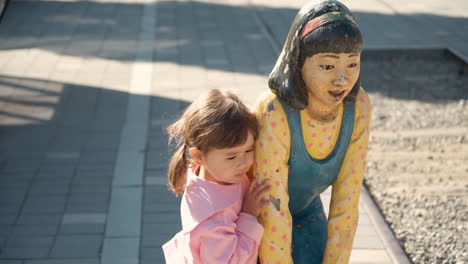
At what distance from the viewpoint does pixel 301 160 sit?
269 cm

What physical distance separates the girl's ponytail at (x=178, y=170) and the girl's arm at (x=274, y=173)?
1.37 ft

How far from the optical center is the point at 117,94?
7.59 meters

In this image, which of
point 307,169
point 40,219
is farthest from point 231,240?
point 40,219

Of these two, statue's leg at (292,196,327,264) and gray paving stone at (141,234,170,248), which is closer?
statue's leg at (292,196,327,264)

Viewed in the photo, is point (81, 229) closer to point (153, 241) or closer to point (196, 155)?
point (153, 241)

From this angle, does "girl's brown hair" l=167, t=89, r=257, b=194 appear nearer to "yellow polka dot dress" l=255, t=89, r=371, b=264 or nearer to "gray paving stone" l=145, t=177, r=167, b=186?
"yellow polka dot dress" l=255, t=89, r=371, b=264

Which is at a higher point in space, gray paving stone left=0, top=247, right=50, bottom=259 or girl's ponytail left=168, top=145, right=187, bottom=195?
girl's ponytail left=168, top=145, right=187, bottom=195

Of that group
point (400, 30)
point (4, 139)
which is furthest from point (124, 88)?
point (400, 30)

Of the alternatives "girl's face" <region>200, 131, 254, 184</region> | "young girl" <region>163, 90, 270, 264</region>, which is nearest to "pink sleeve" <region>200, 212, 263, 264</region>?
"young girl" <region>163, 90, 270, 264</region>

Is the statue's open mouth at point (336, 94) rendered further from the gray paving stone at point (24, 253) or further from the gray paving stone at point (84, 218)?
the gray paving stone at point (84, 218)

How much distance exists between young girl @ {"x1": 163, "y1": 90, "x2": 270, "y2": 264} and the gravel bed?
229 cm

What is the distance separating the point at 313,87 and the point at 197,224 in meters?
0.77

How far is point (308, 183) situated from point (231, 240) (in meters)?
0.43

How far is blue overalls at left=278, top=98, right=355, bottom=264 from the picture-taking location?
267 cm
